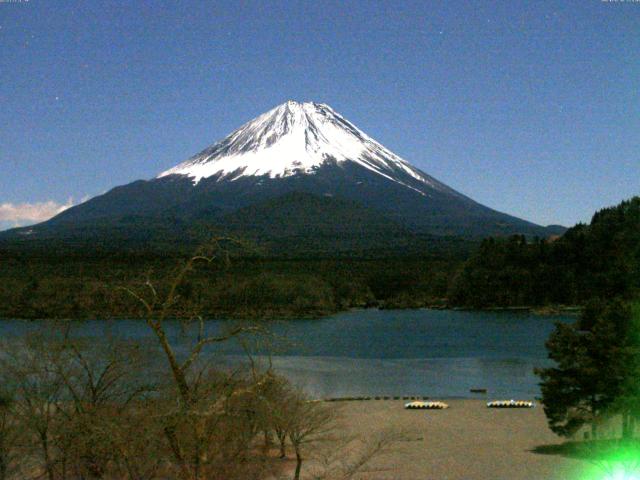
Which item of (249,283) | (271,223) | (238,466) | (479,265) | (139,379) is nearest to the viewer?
(238,466)

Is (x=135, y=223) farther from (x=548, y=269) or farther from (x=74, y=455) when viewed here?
(x=74, y=455)

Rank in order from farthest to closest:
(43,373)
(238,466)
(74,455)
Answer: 1. (43,373)
2. (74,455)
3. (238,466)

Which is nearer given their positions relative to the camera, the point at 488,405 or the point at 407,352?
the point at 488,405

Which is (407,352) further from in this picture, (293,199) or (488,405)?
(293,199)

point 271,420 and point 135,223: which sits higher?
point 135,223

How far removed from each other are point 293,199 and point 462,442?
318 ft

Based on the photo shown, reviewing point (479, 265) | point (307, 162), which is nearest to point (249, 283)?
point (479, 265)

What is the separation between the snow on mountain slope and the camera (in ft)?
449

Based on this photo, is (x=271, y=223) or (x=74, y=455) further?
(x=271, y=223)

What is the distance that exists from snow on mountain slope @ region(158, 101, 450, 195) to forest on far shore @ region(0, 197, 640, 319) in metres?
58.0

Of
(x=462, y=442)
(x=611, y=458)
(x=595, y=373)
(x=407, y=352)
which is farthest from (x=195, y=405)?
(x=407, y=352)

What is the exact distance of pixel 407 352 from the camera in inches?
1563

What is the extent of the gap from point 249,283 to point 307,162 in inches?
2929

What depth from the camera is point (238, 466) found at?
30.3 ft
